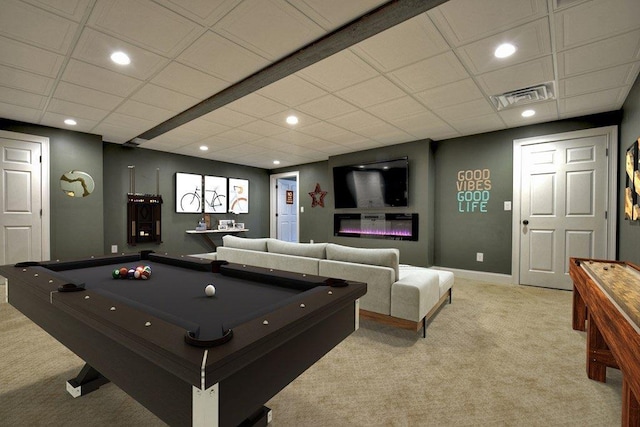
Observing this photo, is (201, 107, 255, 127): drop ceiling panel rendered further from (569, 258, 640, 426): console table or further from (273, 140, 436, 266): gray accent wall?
(569, 258, 640, 426): console table

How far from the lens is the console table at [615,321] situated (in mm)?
1007

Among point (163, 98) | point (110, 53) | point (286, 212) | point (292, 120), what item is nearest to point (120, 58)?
point (110, 53)

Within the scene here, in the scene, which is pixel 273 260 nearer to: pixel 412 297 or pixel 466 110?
pixel 412 297

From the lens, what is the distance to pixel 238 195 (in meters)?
7.40

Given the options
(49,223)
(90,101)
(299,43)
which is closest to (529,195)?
(299,43)

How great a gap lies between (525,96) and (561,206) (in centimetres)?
187

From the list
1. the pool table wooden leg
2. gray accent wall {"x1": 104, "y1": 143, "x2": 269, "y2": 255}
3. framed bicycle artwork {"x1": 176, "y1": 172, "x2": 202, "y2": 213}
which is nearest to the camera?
the pool table wooden leg

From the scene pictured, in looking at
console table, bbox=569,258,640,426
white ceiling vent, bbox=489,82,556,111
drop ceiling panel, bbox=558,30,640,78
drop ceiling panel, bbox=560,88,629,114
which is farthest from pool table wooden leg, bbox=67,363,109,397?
drop ceiling panel, bbox=560,88,629,114

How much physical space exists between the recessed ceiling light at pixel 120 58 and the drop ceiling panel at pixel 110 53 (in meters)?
0.03

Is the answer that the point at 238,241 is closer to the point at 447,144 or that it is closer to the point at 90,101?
the point at 90,101

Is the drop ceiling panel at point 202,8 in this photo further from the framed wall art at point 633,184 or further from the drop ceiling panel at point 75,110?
the framed wall art at point 633,184

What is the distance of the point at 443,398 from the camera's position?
1738mm

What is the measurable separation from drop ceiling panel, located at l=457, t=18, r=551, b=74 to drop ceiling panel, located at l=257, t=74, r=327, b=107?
1.42 m

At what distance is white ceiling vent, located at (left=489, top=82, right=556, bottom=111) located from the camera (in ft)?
9.95
